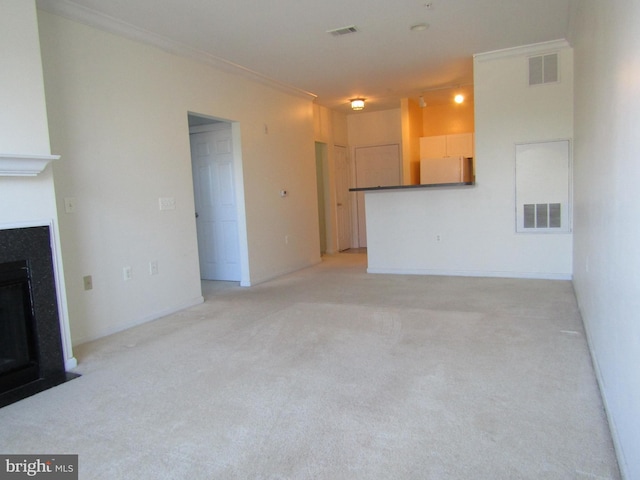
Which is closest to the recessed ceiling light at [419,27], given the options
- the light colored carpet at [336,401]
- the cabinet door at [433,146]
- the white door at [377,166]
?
the light colored carpet at [336,401]

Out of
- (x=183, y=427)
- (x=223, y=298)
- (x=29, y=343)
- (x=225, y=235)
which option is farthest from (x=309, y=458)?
(x=225, y=235)

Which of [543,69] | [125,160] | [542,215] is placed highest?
[543,69]

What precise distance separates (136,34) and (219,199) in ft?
7.21

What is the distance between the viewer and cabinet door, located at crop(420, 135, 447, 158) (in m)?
7.69

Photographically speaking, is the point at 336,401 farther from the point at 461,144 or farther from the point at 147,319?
the point at 461,144

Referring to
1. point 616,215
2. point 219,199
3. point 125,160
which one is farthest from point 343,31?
point 616,215

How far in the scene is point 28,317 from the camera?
275 cm

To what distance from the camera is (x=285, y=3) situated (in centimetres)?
354

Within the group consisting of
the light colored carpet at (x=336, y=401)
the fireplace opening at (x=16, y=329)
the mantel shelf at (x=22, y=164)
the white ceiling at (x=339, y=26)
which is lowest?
the light colored carpet at (x=336, y=401)

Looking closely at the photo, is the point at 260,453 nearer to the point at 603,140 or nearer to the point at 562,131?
the point at 603,140

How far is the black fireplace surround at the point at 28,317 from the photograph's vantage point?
2617 millimetres

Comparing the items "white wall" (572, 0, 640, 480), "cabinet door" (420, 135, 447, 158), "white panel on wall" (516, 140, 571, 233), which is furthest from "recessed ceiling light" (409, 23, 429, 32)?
"cabinet door" (420, 135, 447, 158)

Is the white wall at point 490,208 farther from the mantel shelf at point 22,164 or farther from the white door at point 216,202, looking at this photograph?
the mantel shelf at point 22,164

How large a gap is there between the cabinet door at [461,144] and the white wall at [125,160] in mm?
3785
